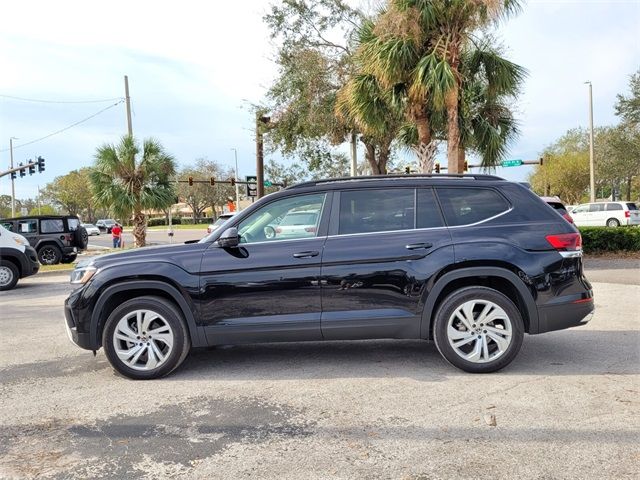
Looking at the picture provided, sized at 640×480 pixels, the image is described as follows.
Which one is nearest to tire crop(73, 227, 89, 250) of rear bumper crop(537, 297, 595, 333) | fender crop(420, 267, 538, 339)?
fender crop(420, 267, 538, 339)

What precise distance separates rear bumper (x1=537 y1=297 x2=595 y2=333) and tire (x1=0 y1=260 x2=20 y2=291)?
37.3 feet

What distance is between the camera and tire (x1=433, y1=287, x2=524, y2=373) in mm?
4613

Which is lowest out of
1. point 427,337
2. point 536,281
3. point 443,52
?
point 427,337

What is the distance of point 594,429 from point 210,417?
8.76 feet

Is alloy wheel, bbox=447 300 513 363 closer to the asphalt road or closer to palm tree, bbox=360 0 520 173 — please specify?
palm tree, bbox=360 0 520 173

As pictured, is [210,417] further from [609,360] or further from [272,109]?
[272,109]

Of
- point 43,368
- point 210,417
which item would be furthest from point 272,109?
point 210,417

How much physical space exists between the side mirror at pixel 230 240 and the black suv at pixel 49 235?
53.4ft

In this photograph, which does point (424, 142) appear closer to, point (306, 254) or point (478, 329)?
point (478, 329)

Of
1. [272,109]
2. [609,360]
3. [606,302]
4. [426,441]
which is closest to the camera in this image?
[426,441]

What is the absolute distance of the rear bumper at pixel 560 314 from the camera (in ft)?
15.2

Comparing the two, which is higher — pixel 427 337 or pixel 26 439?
pixel 427 337

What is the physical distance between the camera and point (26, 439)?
3.58 metres

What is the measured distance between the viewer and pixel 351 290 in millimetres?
4652
